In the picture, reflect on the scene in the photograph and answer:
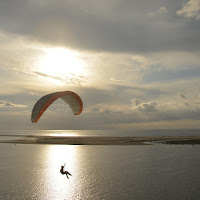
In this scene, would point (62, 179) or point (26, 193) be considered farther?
point (62, 179)

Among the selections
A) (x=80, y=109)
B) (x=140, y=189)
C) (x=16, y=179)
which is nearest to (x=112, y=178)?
(x=140, y=189)

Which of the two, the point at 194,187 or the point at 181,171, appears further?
the point at 181,171

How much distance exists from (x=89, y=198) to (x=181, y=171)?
51.2 ft

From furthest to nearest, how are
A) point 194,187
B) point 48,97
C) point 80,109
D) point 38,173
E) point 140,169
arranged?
point 80,109, point 48,97, point 140,169, point 38,173, point 194,187

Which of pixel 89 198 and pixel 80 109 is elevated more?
pixel 80 109

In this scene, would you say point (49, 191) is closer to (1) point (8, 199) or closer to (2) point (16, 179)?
(1) point (8, 199)

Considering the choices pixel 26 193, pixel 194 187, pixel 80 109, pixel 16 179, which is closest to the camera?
pixel 26 193

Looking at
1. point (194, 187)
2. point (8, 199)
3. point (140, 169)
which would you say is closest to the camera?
point (8, 199)

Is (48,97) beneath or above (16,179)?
above

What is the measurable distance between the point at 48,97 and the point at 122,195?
19667 mm

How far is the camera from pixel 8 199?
17.8 m

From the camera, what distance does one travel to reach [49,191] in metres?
20.4

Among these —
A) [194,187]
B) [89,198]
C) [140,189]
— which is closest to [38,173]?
[89,198]

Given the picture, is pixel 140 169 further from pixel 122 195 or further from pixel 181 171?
pixel 122 195
